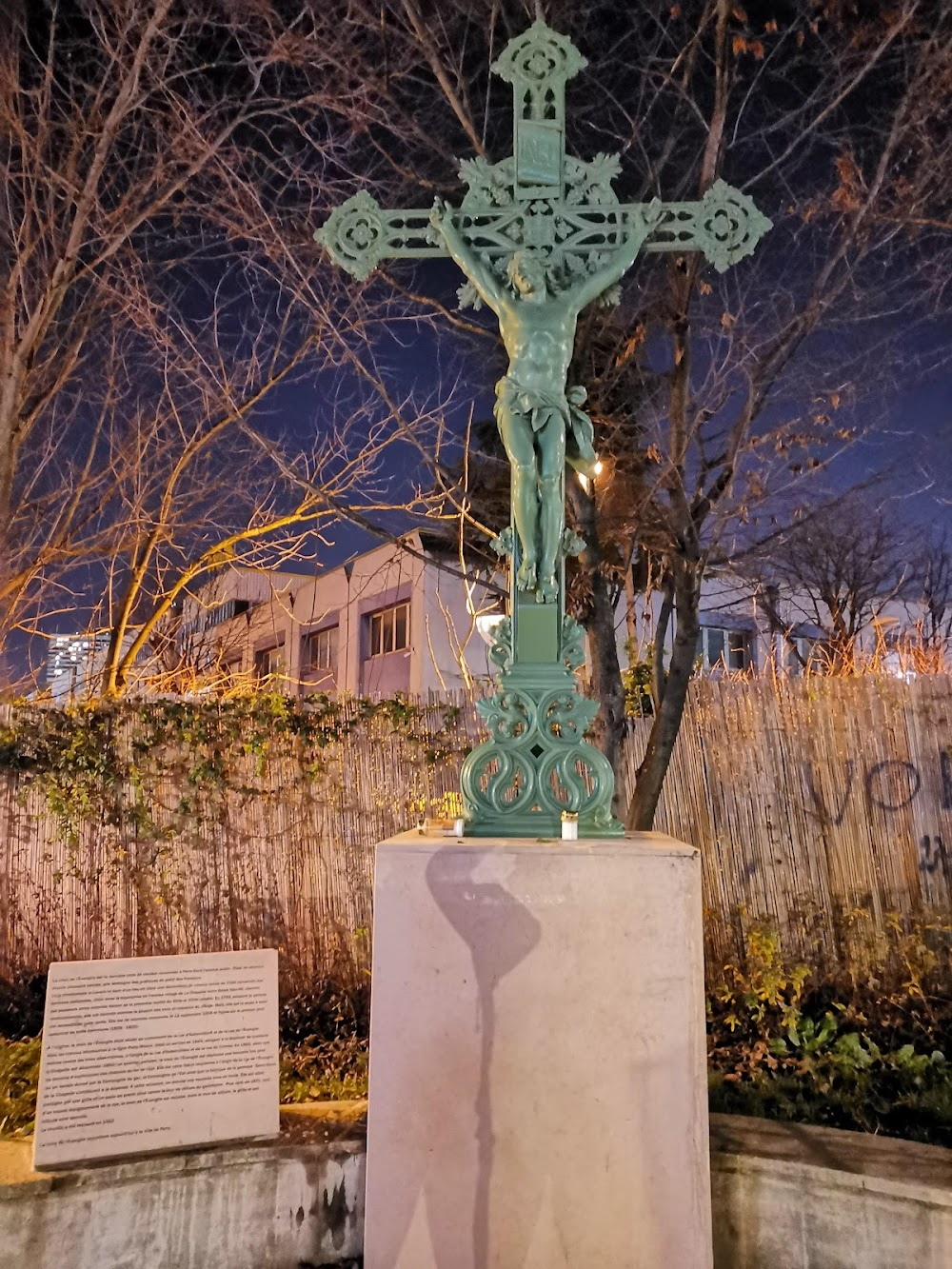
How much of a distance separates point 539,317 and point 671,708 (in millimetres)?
3041

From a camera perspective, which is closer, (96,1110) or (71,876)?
(96,1110)

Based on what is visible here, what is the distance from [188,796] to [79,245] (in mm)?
4492

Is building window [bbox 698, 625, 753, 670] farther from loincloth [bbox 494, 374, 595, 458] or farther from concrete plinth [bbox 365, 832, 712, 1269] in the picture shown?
concrete plinth [bbox 365, 832, 712, 1269]

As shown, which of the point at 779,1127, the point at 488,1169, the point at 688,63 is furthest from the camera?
the point at 688,63

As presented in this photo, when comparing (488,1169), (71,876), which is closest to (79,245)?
(71,876)

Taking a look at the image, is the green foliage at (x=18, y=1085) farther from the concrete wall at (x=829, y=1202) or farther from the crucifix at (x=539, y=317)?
the concrete wall at (x=829, y=1202)

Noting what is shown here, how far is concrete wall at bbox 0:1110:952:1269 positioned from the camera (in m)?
3.44

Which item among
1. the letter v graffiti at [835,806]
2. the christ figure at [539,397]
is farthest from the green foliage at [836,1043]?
the christ figure at [539,397]

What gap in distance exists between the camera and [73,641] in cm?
1016

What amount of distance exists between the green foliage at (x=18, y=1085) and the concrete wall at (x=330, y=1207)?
706mm

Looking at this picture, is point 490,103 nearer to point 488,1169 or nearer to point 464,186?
point 464,186

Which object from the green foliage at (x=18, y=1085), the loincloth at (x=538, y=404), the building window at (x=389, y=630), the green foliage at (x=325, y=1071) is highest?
the building window at (x=389, y=630)

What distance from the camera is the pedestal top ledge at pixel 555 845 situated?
3.35m

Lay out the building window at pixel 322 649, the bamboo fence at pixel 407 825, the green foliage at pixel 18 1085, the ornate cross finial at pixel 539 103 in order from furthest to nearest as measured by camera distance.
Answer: the building window at pixel 322 649 → the bamboo fence at pixel 407 825 → the green foliage at pixel 18 1085 → the ornate cross finial at pixel 539 103
